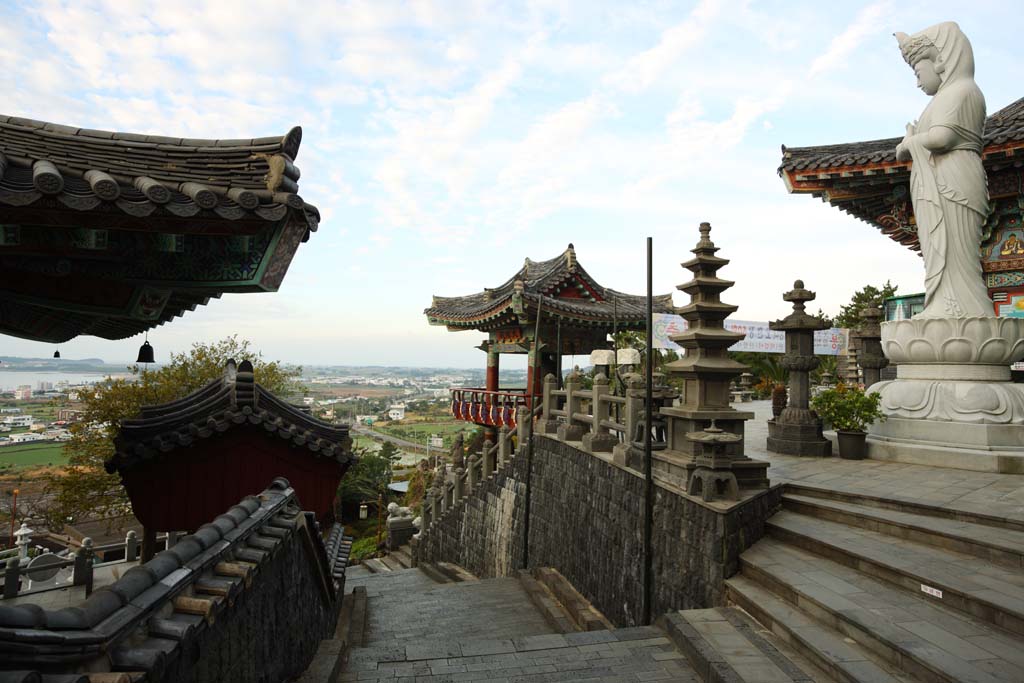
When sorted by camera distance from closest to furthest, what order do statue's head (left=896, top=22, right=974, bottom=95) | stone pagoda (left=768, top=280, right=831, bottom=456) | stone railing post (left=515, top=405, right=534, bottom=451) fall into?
1. statue's head (left=896, top=22, right=974, bottom=95)
2. stone pagoda (left=768, top=280, right=831, bottom=456)
3. stone railing post (left=515, top=405, right=534, bottom=451)

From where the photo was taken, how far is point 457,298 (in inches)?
837

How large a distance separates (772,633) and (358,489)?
2699 centimetres

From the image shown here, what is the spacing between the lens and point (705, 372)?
21.9 feet

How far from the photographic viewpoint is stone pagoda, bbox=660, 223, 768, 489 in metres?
6.50

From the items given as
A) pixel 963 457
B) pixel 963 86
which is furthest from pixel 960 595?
pixel 963 86

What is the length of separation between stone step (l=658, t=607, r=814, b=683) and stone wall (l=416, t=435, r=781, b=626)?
0.52 metres

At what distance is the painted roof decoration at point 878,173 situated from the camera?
9469 millimetres

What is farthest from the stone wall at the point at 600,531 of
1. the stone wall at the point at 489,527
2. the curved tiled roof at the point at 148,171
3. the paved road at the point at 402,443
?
the paved road at the point at 402,443

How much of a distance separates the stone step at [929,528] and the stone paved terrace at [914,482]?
17cm

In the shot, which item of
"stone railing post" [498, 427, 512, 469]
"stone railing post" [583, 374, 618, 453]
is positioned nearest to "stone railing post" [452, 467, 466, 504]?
"stone railing post" [498, 427, 512, 469]

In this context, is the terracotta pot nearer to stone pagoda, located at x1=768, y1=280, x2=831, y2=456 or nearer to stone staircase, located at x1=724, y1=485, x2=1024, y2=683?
stone pagoda, located at x1=768, y1=280, x2=831, y2=456

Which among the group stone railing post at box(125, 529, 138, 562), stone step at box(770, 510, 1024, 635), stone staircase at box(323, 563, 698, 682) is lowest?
stone railing post at box(125, 529, 138, 562)

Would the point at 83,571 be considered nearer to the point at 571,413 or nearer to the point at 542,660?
the point at 571,413

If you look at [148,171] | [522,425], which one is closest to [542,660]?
[148,171]
